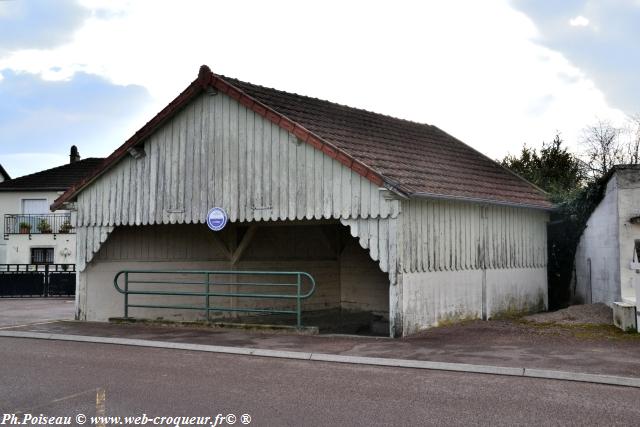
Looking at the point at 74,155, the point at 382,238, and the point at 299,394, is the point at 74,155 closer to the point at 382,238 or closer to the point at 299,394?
the point at 382,238

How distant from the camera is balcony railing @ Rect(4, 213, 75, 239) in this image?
37656 mm

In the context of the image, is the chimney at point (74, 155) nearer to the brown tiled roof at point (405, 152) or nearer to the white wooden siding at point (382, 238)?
the brown tiled roof at point (405, 152)

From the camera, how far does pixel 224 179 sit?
47.1 ft

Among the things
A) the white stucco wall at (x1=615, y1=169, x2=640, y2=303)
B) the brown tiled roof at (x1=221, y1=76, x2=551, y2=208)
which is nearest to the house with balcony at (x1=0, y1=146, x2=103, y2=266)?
the brown tiled roof at (x1=221, y1=76, x2=551, y2=208)

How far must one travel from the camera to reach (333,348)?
1109 centimetres

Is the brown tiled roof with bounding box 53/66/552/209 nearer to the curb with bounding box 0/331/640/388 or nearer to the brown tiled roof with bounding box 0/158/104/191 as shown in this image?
the curb with bounding box 0/331/640/388

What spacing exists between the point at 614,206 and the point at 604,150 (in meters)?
25.2

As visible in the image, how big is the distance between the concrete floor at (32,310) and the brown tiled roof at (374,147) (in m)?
2.85

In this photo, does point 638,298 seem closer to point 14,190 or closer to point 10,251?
point 10,251

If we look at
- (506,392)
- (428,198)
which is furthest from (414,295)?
(506,392)

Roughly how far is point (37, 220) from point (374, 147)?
97.1 feet

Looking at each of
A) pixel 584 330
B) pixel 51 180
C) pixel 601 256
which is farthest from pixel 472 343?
pixel 51 180

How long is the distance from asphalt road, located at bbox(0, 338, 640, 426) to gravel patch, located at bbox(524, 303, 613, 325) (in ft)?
19.9

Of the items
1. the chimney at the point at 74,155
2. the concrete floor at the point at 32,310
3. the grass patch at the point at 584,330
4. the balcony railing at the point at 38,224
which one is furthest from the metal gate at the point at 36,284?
the chimney at the point at 74,155
